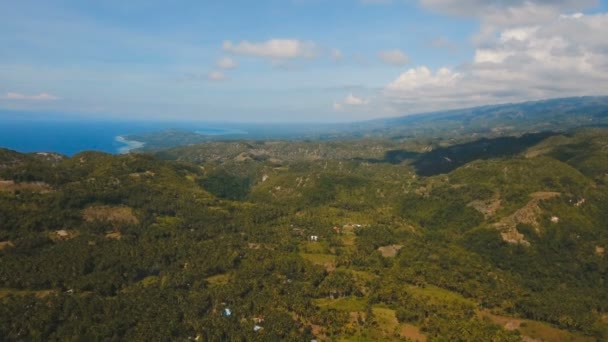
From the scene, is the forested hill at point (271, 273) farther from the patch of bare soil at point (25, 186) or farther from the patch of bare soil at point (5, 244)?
the patch of bare soil at point (25, 186)

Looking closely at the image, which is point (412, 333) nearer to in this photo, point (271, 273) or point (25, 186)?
point (271, 273)

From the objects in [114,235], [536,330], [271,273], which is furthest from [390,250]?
[114,235]

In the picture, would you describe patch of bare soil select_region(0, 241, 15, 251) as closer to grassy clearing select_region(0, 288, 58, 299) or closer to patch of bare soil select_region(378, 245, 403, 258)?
grassy clearing select_region(0, 288, 58, 299)

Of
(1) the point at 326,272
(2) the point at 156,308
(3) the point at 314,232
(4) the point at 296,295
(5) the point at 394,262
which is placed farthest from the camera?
(3) the point at 314,232

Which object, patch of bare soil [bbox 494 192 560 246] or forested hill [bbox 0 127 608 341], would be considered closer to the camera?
forested hill [bbox 0 127 608 341]

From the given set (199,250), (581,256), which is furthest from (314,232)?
(581,256)

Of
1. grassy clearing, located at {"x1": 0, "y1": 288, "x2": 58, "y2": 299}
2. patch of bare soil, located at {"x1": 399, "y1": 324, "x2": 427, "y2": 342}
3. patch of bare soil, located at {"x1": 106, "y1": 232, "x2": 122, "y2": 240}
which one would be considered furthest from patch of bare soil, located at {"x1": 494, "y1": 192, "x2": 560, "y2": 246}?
grassy clearing, located at {"x1": 0, "y1": 288, "x2": 58, "y2": 299}

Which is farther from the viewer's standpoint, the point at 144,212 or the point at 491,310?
the point at 144,212

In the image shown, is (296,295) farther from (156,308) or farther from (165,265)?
(165,265)
